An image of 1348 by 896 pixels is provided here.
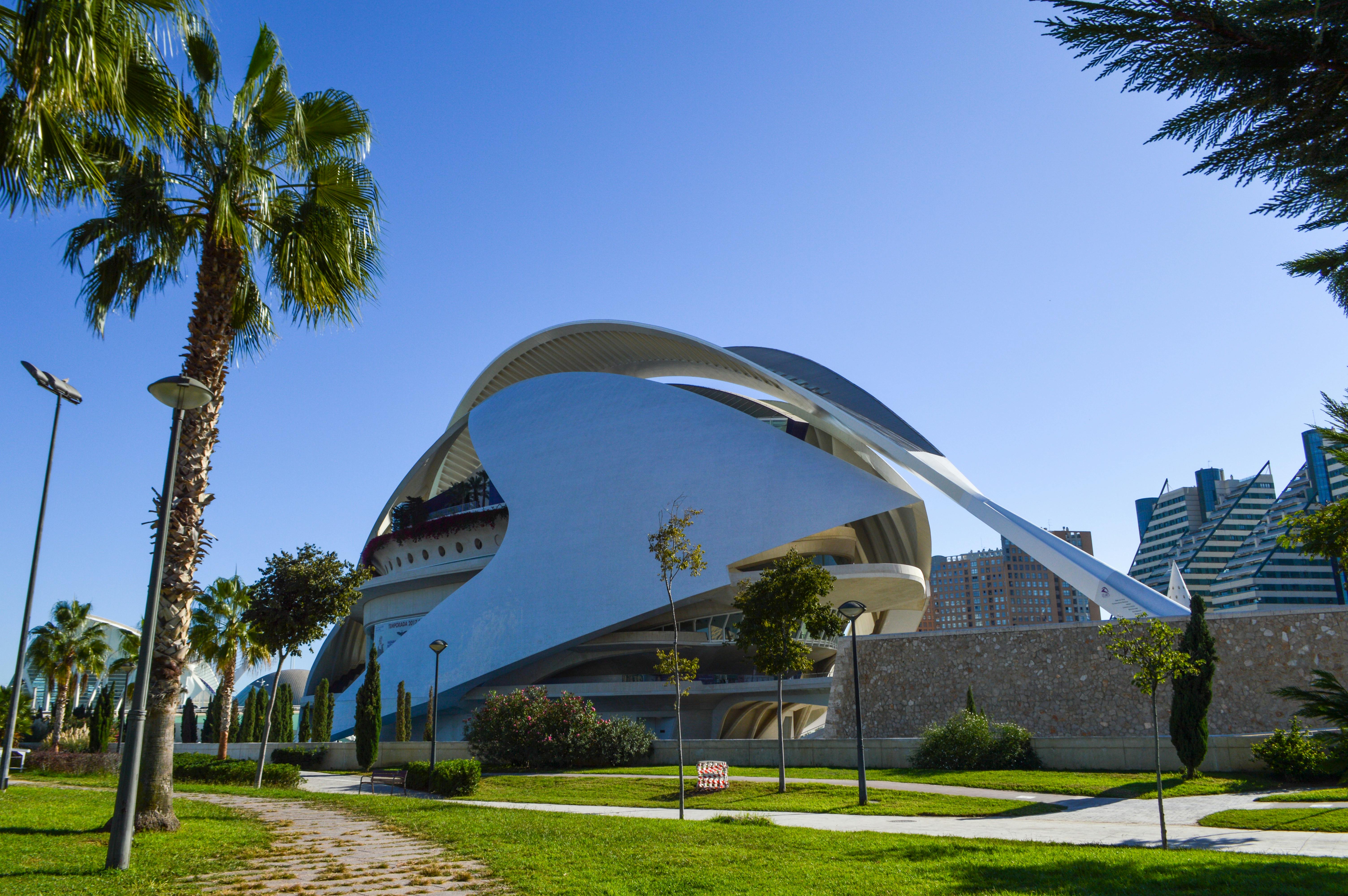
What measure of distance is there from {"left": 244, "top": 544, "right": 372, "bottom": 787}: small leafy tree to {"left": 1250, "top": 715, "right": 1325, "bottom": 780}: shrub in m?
19.5

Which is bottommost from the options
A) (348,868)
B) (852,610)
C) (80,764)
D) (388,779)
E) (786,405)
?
(388,779)

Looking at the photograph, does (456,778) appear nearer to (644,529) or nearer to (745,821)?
(745,821)

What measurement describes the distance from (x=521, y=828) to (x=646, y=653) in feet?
82.6

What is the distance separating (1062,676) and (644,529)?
17.1 m

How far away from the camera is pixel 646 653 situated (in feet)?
119

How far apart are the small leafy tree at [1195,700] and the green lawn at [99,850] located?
51.0 feet

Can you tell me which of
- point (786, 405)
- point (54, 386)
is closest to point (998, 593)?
point (786, 405)

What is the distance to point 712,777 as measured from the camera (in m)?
17.8

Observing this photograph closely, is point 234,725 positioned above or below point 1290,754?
below

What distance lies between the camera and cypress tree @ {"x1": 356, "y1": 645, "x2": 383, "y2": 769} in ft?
89.8

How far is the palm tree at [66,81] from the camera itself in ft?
21.8

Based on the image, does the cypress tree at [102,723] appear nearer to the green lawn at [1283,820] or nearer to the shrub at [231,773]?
the shrub at [231,773]

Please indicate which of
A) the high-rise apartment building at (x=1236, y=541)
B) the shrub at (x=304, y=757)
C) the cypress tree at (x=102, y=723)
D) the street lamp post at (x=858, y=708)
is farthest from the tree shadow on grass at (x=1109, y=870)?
the high-rise apartment building at (x=1236, y=541)

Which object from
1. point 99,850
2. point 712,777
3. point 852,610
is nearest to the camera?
point 99,850
